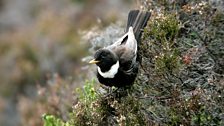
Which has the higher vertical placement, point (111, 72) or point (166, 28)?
point (166, 28)

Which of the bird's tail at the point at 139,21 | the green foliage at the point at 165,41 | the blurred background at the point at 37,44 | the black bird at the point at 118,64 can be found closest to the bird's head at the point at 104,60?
the black bird at the point at 118,64

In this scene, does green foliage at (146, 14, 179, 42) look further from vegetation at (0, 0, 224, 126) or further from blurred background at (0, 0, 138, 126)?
blurred background at (0, 0, 138, 126)

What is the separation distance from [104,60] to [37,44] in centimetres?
1229

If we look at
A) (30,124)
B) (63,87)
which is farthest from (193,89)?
(30,124)

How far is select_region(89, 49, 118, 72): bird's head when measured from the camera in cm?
482

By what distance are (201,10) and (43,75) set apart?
1012 centimetres

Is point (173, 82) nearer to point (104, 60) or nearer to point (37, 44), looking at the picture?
point (104, 60)

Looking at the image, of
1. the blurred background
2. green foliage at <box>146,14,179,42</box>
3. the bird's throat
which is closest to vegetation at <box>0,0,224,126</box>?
green foliage at <box>146,14,179,42</box>

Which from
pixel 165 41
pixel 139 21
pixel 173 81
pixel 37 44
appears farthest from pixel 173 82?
pixel 37 44

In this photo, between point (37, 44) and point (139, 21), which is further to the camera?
point (37, 44)

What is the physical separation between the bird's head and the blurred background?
13.0 feet

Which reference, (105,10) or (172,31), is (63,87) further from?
(105,10)

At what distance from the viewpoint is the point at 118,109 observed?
4500mm

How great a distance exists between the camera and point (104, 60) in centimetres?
484
